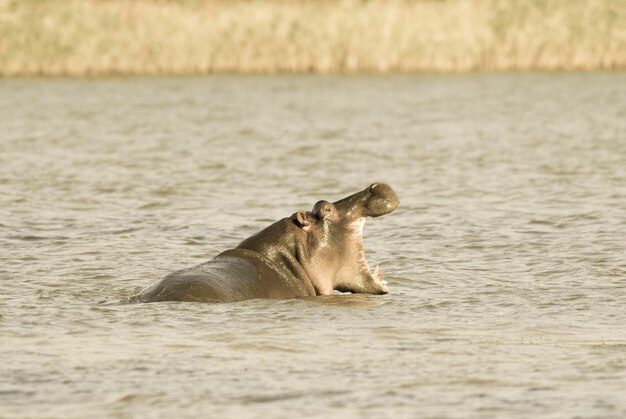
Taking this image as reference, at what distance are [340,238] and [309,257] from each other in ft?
0.76

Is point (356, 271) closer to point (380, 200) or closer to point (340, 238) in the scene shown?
point (340, 238)

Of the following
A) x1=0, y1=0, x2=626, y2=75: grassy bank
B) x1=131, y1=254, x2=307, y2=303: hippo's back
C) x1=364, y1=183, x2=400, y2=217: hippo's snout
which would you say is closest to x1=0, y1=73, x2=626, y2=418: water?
x1=131, y1=254, x2=307, y2=303: hippo's back

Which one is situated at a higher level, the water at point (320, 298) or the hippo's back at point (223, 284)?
the hippo's back at point (223, 284)

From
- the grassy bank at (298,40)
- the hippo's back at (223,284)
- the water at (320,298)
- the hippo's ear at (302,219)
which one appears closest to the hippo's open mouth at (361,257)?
the water at (320,298)

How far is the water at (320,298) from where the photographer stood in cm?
619

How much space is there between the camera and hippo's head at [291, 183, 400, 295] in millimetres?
8578

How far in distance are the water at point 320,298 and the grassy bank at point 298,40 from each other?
6.65m

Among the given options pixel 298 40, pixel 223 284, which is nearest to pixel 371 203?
pixel 223 284

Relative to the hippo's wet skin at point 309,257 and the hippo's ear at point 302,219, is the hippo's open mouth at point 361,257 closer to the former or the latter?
the hippo's wet skin at point 309,257

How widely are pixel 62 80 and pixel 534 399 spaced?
1069 inches

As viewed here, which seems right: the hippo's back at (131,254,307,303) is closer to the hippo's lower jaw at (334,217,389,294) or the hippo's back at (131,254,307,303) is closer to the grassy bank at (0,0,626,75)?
the hippo's lower jaw at (334,217,389,294)

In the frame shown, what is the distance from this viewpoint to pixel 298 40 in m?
32.5

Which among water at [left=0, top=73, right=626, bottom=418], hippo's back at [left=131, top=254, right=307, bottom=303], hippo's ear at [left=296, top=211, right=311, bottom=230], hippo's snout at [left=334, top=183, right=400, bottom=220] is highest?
hippo's snout at [left=334, top=183, right=400, bottom=220]

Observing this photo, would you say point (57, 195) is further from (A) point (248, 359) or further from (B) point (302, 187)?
(A) point (248, 359)
